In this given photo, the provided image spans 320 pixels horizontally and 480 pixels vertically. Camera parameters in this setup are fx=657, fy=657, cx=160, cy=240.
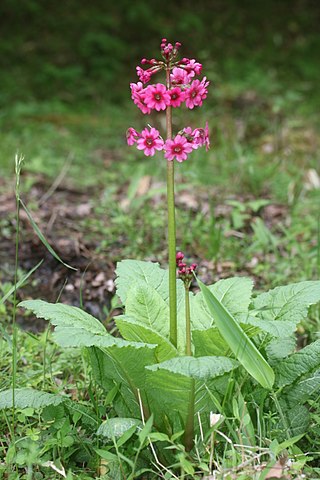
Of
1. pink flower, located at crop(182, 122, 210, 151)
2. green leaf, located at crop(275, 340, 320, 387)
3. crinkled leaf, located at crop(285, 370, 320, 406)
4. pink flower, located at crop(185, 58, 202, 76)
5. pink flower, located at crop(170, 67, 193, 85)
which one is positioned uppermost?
pink flower, located at crop(185, 58, 202, 76)

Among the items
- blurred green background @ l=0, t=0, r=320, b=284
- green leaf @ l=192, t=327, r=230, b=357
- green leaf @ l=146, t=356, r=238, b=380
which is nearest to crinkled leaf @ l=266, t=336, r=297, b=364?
green leaf @ l=192, t=327, r=230, b=357

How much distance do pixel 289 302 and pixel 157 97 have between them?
78cm

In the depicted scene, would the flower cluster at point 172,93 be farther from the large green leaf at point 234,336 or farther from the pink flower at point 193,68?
the large green leaf at point 234,336

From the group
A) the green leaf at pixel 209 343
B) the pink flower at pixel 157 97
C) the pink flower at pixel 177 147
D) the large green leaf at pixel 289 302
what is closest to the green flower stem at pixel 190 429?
the green leaf at pixel 209 343

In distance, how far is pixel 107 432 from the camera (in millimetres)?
1919

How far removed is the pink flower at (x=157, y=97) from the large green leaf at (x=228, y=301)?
2.06 feet

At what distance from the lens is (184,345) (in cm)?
209

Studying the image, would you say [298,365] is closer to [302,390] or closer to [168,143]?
[302,390]

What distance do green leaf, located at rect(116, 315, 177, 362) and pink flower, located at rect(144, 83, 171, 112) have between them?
64 centimetres

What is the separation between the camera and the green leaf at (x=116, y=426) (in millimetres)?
1924

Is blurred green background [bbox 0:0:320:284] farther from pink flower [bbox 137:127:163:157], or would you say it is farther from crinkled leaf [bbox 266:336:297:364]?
pink flower [bbox 137:127:163:157]

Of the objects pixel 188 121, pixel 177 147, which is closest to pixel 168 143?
pixel 177 147

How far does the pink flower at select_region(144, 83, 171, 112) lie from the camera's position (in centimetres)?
185

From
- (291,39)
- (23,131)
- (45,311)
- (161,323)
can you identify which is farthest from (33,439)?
(291,39)
